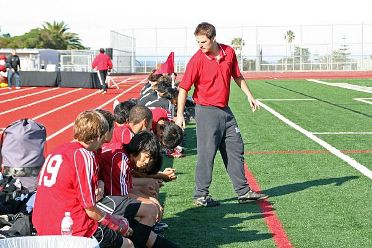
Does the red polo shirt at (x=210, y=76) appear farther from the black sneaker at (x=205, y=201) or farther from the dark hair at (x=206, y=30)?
the black sneaker at (x=205, y=201)

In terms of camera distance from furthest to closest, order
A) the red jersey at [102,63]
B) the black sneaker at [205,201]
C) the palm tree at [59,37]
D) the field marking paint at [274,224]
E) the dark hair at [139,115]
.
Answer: the palm tree at [59,37]
the red jersey at [102,63]
the black sneaker at [205,201]
the dark hair at [139,115]
the field marking paint at [274,224]

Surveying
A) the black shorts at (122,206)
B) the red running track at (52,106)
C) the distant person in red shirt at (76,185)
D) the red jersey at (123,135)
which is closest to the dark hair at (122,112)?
the red jersey at (123,135)

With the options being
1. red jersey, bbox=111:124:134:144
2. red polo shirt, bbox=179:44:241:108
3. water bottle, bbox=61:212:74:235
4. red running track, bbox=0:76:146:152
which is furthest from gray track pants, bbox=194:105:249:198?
red running track, bbox=0:76:146:152

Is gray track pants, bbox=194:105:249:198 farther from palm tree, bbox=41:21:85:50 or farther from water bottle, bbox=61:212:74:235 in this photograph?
palm tree, bbox=41:21:85:50

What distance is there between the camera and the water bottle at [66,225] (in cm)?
487

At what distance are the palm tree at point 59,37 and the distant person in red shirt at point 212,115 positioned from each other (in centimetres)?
9009

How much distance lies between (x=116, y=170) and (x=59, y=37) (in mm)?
93472

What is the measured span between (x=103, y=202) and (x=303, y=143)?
8176mm

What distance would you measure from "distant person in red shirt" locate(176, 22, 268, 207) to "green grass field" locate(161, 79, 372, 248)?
0.85 ft

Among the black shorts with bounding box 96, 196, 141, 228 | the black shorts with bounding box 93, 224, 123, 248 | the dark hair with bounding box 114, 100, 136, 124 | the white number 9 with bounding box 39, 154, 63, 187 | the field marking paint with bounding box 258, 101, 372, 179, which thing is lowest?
the field marking paint with bounding box 258, 101, 372, 179

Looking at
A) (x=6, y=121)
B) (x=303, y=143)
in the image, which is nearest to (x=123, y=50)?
(x=6, y=121)

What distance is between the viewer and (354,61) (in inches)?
2454

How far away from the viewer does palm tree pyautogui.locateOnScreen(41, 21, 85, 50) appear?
318 feet

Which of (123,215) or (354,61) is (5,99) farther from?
(354,61)
